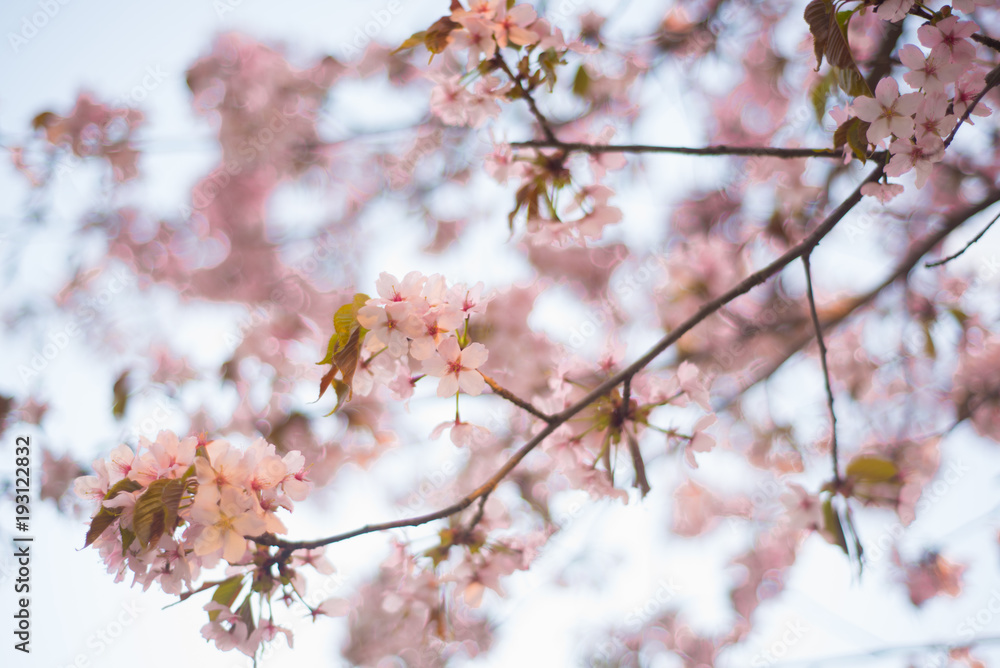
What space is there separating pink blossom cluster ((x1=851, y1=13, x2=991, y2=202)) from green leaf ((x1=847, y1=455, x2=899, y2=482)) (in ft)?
2.32

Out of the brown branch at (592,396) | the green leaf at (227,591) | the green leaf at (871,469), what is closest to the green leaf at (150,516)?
the brown branch at (592,396)

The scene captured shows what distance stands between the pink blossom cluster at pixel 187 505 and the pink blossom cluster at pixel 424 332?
0.68ft

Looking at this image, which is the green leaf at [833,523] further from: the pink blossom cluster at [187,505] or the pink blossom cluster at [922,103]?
the pink blossom cluster at [187,505]

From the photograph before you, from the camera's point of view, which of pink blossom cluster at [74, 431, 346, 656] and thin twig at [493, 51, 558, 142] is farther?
thin twig at [493, 51, 558, 142]

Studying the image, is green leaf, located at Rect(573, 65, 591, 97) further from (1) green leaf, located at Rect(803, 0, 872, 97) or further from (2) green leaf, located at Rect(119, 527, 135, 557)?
(2) green leaf, located at Rect(119, 527, 135, 557)

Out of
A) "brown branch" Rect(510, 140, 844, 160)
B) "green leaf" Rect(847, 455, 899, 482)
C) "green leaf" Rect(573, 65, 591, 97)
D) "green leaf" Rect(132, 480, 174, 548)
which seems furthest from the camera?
"green leaf" Rect(573, 65, 591, 97)

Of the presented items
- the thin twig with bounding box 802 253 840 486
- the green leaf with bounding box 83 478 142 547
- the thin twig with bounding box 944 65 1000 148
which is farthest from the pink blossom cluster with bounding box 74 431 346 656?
the thin twig with bounding box 944 65 1000 148

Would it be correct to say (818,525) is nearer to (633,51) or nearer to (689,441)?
(689,441)

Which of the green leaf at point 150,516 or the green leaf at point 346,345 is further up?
the green leaf at point 346,345

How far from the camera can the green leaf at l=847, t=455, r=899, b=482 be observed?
1.29m

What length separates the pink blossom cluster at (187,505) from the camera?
31.4 inches

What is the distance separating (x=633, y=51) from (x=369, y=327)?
220 cm

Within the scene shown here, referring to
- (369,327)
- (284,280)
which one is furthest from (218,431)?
(369,327)

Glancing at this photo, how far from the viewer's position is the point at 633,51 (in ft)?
8.04
